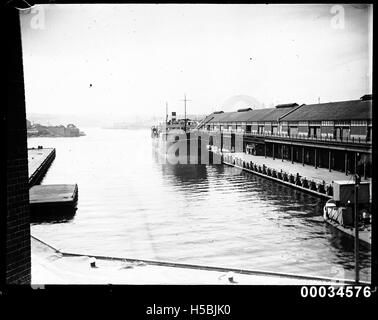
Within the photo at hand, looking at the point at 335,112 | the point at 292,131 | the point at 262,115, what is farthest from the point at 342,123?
the point at 262,115

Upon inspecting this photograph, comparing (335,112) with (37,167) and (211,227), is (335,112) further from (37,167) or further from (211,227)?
(37,167)

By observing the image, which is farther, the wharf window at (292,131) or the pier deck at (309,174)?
the wharf window at (292,131)

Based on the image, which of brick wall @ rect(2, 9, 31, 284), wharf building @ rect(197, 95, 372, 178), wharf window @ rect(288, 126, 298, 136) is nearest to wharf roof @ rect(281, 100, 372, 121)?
wharf building @ rect(197, 95, 372, 178)

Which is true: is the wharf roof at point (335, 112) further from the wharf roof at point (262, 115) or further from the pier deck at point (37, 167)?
the pier deck at point (37, 167)

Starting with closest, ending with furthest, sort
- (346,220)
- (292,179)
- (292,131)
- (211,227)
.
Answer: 1. (346,220)
2. (211,227)
3. (292,179)
4. (292,131)

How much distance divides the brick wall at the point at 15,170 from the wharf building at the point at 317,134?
11784mm

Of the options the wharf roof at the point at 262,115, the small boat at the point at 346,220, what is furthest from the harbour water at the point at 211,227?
the wharf roof at the point at 262,115

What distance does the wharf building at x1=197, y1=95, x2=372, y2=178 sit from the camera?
69.1 ft

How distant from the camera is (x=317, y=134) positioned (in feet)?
89.5

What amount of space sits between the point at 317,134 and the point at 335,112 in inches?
89.8

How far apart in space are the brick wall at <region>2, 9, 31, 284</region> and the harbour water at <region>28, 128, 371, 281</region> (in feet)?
26.8

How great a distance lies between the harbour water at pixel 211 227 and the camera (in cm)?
1305

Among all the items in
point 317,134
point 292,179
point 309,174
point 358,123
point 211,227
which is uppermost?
point 358,123

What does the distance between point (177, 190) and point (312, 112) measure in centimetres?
1317
